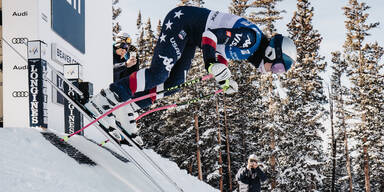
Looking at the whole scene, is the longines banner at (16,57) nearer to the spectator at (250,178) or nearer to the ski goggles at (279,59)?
the ski goggles at (279,59)

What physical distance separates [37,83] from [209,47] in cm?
218

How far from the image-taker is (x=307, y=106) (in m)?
22.4

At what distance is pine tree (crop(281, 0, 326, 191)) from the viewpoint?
20.8 metres

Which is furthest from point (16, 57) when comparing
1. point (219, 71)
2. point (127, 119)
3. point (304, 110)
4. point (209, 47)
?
point (304, 110)

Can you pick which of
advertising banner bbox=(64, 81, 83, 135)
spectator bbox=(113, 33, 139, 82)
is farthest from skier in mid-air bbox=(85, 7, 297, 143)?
advertising banner bbox=(64, 81, 83, 135)

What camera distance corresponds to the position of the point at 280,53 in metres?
3.35

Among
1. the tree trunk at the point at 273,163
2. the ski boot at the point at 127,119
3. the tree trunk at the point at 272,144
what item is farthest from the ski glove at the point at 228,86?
the tree trunk at the point at 273,163

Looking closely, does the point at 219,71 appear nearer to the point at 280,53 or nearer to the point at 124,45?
the point at 280,53

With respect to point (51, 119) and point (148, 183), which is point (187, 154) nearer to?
point (51, 119)

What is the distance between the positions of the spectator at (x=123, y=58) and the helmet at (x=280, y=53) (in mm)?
2165

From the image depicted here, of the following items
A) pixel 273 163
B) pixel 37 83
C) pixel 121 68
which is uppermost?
pixel 121 68

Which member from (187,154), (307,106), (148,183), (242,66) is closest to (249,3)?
(242,66)

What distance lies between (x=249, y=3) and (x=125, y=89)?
20716mm

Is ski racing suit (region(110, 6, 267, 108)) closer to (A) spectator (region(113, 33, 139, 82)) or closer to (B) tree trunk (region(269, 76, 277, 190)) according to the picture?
(A) spectator (region(113, 33, 139, 82))
